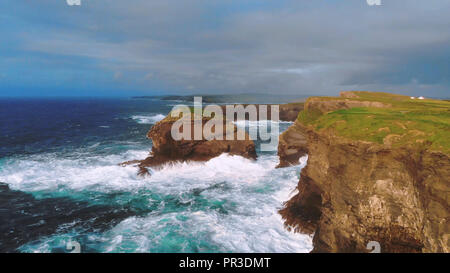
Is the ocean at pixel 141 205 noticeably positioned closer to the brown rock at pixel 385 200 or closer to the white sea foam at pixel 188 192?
the white sea foam at pixel 188 192

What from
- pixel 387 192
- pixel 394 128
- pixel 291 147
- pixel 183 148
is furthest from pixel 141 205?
pixel 291 147

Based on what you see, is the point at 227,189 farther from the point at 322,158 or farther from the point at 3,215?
the point at 3,215

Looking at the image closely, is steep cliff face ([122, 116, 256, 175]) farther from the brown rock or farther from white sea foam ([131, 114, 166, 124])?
white sea foam ([131, 114, 166, 124])

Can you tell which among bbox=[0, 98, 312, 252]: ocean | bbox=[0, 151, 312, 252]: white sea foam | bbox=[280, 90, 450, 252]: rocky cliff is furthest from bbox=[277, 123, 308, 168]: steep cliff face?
bbox=[280, 90, 450, 252]: rocky cliff

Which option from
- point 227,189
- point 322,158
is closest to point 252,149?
point 227,189

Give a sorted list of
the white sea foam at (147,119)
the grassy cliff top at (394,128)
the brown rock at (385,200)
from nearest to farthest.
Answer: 1. the brown rock at (385,200)
2. the grassy cliff top at (394,128)
3. the white sea foam at (147,119)

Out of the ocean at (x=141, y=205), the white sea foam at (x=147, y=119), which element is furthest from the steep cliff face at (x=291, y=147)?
the white sea foam at (x=147, y=119)
